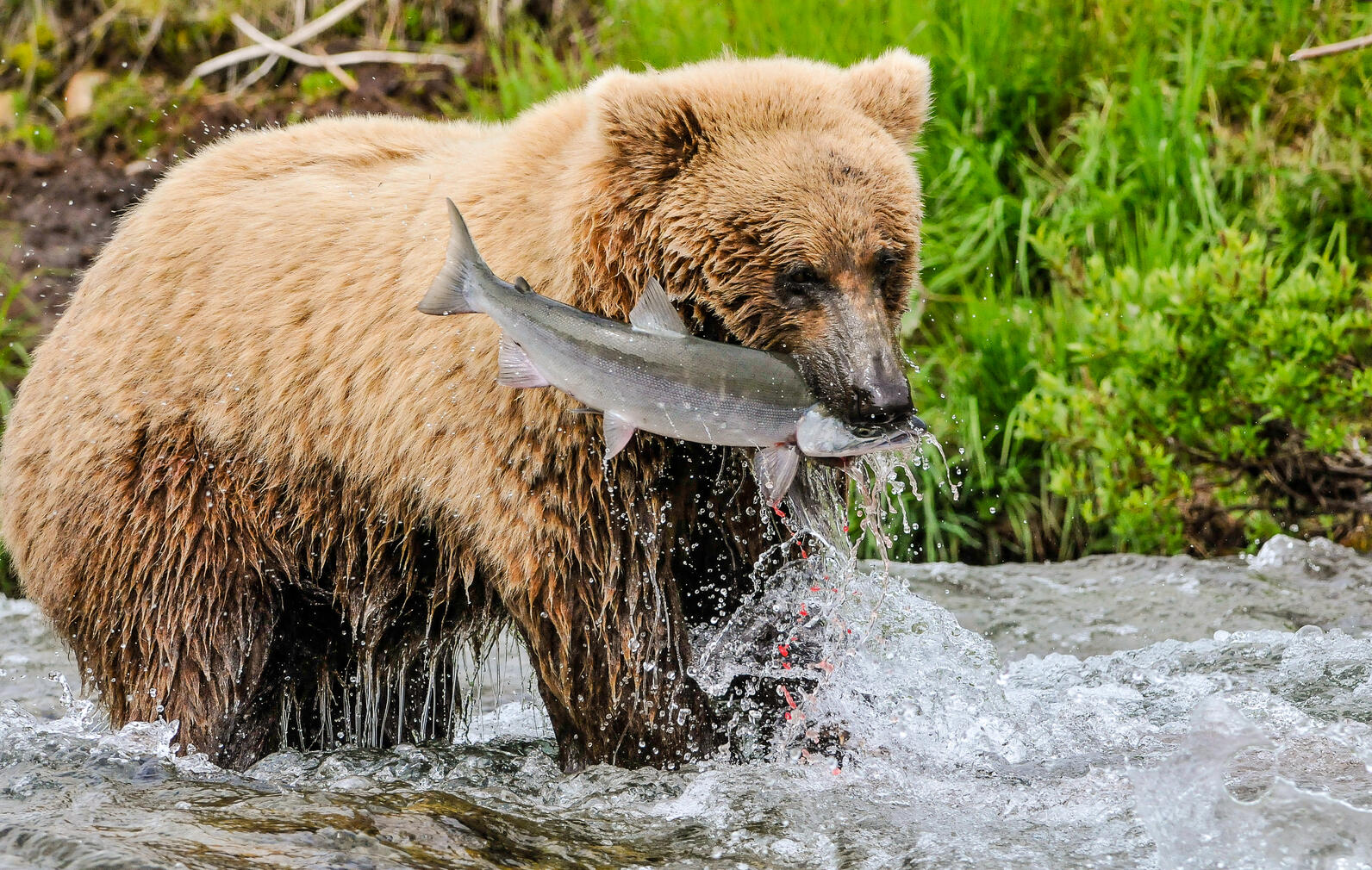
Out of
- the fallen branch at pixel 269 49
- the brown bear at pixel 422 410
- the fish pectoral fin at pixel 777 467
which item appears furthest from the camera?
the fallen branch at pixel 269 49

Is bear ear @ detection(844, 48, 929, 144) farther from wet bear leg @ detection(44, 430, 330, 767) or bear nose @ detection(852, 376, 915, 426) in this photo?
wet bear leg @ detection(44, 430, 330, 767)

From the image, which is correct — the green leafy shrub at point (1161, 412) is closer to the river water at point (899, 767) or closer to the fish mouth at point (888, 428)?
the river water at point (899, 767)

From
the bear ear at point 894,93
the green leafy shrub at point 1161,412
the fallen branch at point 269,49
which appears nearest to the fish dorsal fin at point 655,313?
the bear ear at point 894,93

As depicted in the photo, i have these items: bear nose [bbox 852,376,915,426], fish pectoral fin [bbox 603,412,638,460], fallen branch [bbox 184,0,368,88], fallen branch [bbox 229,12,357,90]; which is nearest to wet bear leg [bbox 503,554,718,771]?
fish pectoral fin [bbox 603,412,638,460]

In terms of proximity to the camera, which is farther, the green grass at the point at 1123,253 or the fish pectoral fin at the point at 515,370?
the green grass at the point at 1123,253

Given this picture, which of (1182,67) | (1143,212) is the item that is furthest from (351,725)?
(1182,67)

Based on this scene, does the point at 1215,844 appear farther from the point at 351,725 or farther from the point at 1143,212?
the point at 1143,212

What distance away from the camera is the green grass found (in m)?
5.45

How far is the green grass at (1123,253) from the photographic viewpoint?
5445 millimetres

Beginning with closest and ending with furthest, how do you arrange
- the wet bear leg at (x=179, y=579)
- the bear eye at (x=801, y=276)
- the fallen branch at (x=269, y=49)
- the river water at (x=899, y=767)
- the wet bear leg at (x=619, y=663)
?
the river water at (x=899, y=767) < the bear eye at (x=801, y=276) < the wet bear leg at (x=619, y=663) < the wet bear leg at (x=179, y=579) < the fallen branch at (x=269, y=49)

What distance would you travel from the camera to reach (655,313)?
3.20 meters

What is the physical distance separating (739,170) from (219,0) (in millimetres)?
7204

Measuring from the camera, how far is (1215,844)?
288 cm

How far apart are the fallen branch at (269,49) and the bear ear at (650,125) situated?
632 centimetres
